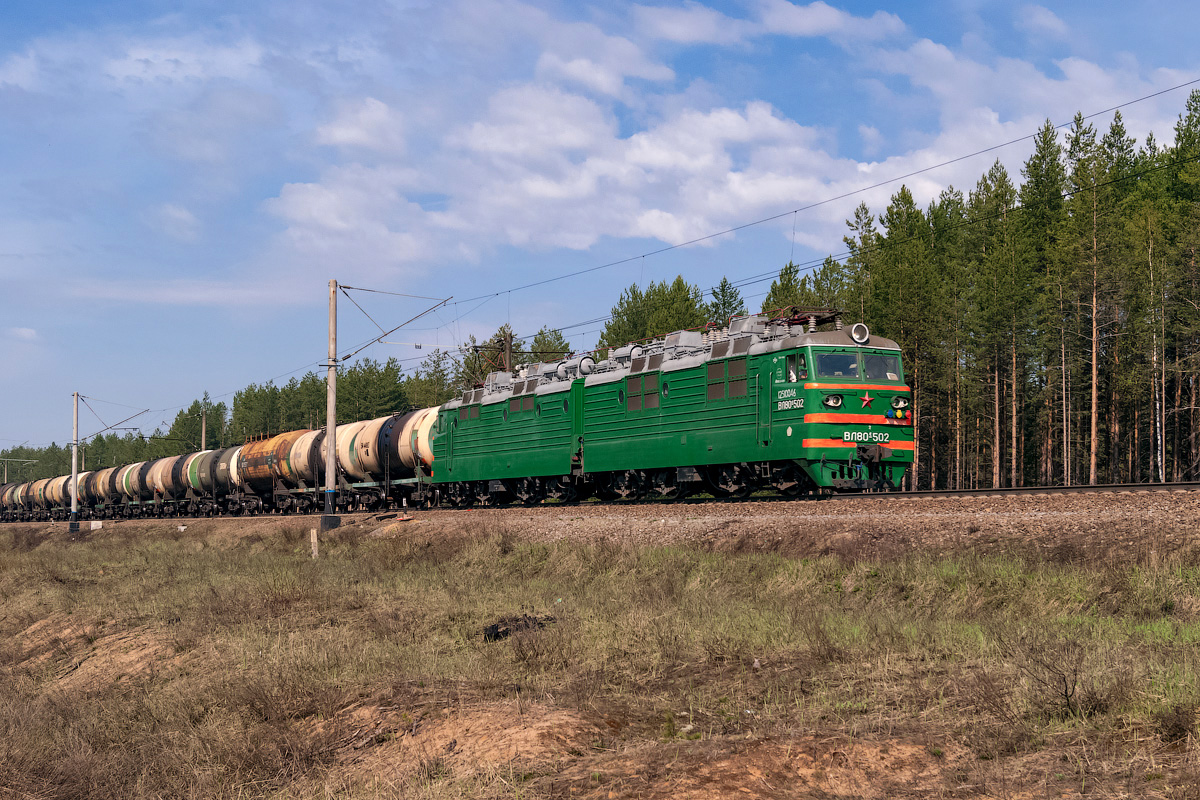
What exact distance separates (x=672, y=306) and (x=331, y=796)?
77.5 metres

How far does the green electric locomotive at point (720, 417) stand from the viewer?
2198cm

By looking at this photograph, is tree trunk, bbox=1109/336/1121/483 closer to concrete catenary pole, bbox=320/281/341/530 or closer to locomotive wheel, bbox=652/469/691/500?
locomotive wheel, bbox=652/469/691/500

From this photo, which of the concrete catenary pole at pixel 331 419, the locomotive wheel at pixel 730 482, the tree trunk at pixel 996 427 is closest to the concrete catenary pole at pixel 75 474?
the concrete catenary pole at pixel 331 419

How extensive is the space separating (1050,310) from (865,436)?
128ft

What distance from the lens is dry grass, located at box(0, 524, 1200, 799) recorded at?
679 centimetres

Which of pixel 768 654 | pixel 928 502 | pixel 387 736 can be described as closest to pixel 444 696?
pixel 387 736

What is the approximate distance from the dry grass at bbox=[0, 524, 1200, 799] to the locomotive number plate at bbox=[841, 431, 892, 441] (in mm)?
6831

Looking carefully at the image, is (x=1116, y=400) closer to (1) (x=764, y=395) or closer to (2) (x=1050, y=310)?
(2) (x=1050, y=310)

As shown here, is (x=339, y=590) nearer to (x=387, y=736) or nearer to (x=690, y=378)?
(x=387, y=736)

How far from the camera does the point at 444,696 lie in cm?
880

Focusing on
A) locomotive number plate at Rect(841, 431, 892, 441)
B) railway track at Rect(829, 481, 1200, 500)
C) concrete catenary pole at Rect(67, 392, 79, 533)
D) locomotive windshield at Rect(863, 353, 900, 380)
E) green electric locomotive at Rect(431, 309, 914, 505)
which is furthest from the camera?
concrete catenary pole at Rect(67, 392, 79, 533)

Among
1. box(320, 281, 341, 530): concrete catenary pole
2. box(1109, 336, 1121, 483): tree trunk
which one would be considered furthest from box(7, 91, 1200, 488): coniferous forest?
box(320, 281, 341, 530): concrete catenary pole

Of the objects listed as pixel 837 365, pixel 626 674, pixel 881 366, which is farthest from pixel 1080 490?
pixel 626 674

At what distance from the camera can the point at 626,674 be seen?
9.62 metres
